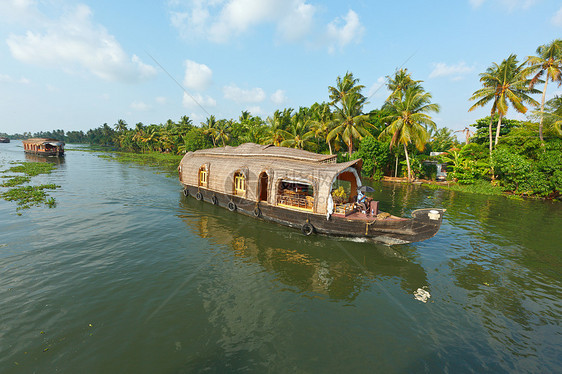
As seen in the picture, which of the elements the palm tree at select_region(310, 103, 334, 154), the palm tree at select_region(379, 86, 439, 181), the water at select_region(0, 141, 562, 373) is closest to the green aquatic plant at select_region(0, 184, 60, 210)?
the water at select_region(0, 141, 562, 373)

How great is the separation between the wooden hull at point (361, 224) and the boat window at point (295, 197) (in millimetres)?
446

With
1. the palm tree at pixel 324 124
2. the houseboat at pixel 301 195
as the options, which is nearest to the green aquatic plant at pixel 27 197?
the houseboat at pixel 301 195

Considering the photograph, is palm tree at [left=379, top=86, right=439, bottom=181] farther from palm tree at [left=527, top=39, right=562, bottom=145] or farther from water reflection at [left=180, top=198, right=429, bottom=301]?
water reflection at [left=180, top=198, right=429, bottom=301]

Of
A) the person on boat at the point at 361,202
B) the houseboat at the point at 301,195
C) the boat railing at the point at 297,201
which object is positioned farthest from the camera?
the boat railing at the point at 297,201

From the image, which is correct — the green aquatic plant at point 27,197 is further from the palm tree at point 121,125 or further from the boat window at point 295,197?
the palm tree at point 121,125

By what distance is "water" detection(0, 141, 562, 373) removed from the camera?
16.8 ft

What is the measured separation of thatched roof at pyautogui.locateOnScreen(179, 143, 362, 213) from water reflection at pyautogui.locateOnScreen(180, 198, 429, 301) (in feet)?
5.69

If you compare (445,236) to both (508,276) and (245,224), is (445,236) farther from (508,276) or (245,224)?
(245,224)

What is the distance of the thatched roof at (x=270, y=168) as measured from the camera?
1115 centimetres

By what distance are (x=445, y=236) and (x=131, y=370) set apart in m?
14.1

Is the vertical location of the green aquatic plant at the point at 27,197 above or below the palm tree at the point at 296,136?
below

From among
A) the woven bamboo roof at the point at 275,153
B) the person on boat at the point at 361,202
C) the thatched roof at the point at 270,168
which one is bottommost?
the person on boat at the point at 361,202

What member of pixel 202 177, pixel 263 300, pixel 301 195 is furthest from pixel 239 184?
pixel 263 300

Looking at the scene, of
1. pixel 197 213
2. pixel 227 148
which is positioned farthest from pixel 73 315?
pixel 227 148
